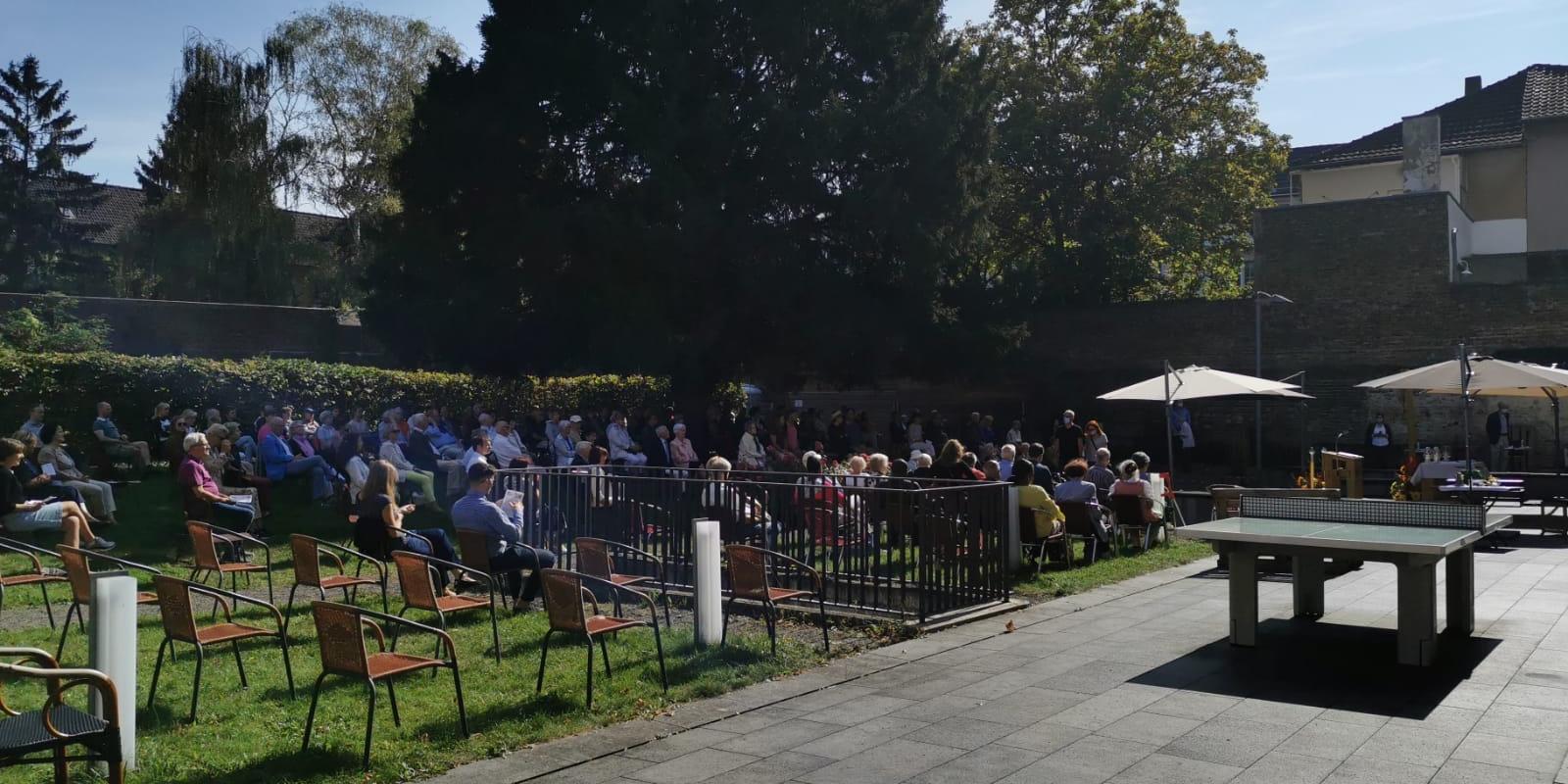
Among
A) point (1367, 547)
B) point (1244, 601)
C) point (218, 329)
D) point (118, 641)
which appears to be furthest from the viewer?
point (218, 329)

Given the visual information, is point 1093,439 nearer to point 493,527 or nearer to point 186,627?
point 493,527

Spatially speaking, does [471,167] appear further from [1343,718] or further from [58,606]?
[1343,718]

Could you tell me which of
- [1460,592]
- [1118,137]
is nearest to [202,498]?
[1460,592]

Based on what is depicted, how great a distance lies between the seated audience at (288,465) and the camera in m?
16.4

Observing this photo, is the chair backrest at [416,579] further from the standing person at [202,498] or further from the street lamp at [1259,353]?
the street lamp at [1259,353]

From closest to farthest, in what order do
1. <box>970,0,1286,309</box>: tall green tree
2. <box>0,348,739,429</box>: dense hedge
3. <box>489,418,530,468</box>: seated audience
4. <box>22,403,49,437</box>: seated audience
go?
<box>22,403,49,437</box>: seated audience, <box>489,418,530,468</box>: seated audience, <box>0,348,739,429</box>: dense hedge, <box>970,0,1286,309</box>: tall green tree

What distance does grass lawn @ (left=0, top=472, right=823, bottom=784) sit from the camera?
→ 612 cm

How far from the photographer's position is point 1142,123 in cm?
3544

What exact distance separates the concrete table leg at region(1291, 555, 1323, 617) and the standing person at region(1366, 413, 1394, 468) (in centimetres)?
1796

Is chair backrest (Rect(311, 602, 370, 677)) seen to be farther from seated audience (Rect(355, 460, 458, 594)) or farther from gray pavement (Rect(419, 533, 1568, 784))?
seated audience (Rect(355, 460, 458, 594))

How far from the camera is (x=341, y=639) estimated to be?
20.4ft

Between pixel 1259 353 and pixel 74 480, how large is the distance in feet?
80.2

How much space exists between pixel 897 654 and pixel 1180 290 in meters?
34.8

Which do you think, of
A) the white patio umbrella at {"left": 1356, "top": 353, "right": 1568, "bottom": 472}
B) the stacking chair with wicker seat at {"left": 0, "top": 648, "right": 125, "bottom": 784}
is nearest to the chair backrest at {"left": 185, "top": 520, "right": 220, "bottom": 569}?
the stacking chair with wicker seat at {"left": 0, "top": 648, "right": 125, "bottom": 784}
